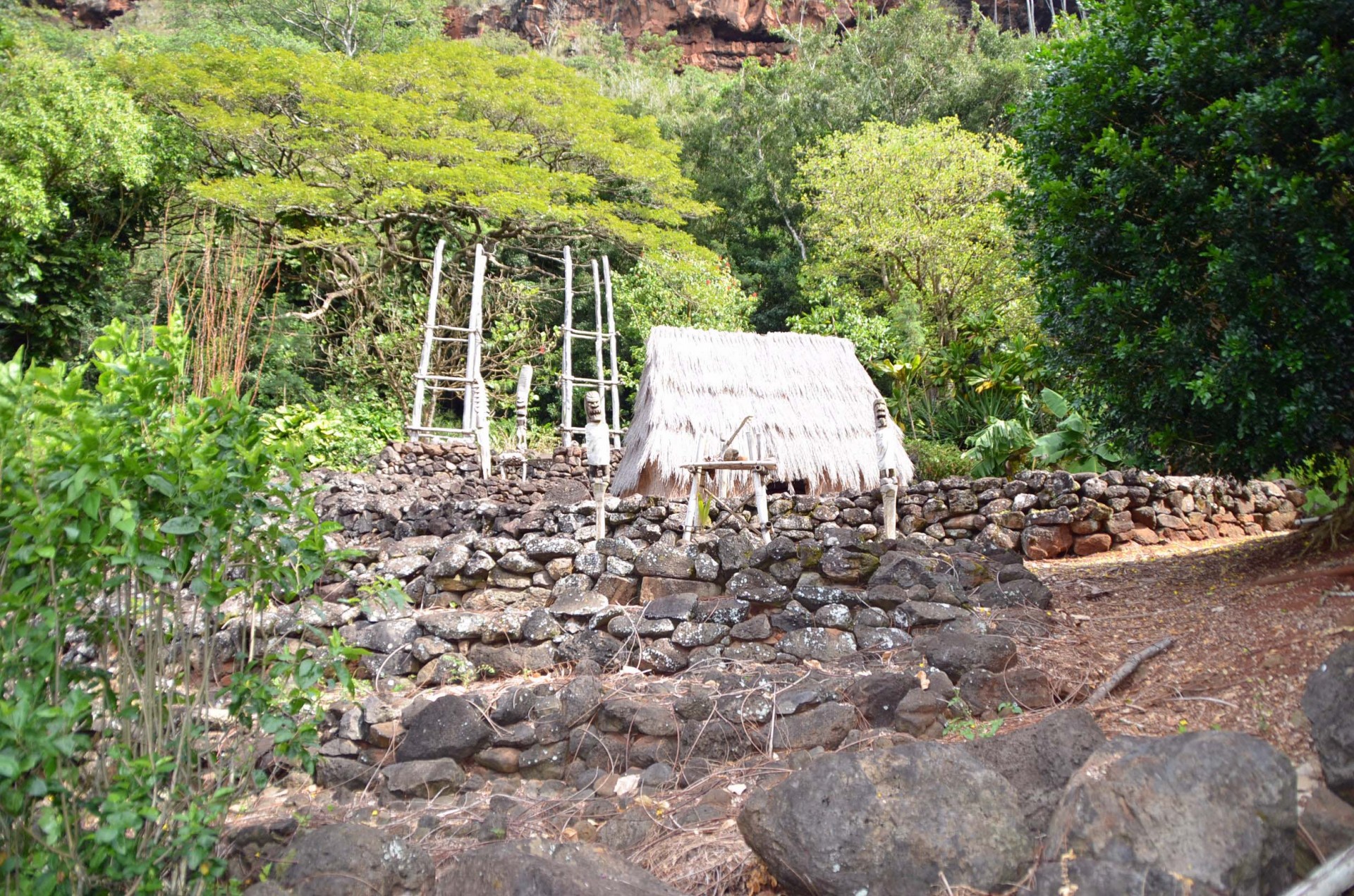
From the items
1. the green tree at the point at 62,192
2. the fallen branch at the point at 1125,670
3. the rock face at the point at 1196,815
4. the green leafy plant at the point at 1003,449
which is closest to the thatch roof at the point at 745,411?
the green leafy plant at the point at 1003,449

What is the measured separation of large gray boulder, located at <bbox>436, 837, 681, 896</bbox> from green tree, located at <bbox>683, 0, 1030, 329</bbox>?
1777cm

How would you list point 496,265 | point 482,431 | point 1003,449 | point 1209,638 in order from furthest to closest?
point 496,265, point 482,431, point 1003,449, point 1209,638

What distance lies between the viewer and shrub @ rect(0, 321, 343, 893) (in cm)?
211

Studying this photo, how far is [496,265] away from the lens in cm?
1692

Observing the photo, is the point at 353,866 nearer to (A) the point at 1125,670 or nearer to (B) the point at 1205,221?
(A) the point at 1125,670

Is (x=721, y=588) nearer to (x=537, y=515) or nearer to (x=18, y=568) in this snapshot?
(x=537, y=515)

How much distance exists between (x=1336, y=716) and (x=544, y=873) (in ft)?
6.68

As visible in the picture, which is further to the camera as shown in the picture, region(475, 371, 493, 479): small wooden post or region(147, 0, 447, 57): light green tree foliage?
region(147, 0, 447, 57): light green tree foliage

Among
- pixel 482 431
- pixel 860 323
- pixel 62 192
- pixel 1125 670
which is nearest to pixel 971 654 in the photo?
pixel 1125 670

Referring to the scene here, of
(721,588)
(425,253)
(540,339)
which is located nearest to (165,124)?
(425,253)

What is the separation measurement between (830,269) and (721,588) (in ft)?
43.9

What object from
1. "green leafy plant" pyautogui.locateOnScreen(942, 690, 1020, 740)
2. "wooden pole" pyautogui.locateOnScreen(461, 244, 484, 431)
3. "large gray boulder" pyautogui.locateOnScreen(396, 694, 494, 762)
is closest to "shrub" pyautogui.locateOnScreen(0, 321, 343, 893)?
"large gray boulder" pyautogui.locateOnScreen(396, 694, 494, 762)

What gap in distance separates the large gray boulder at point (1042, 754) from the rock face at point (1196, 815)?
40cm

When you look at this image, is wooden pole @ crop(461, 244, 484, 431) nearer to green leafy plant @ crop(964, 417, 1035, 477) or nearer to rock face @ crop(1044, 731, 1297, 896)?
green leafy plant @ crop(964, 417, 1035, 477)
